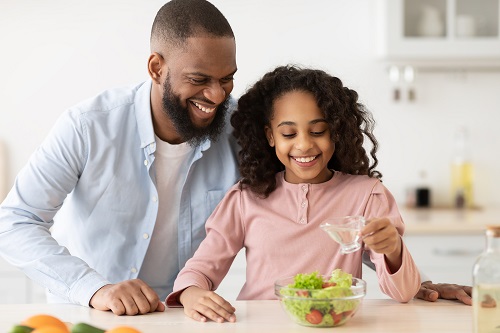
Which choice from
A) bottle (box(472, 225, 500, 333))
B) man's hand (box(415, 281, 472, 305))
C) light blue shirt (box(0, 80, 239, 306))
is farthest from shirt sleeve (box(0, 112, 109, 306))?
bottle (box(472, 225, 500, 333))

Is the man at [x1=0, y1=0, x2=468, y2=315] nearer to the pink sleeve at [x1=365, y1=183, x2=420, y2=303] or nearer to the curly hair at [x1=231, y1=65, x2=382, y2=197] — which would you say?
the curly hair at [x1=231, y1=65, x2=382, y2=197]

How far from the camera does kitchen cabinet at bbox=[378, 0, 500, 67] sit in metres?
3.65

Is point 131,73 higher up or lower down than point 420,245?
higher up

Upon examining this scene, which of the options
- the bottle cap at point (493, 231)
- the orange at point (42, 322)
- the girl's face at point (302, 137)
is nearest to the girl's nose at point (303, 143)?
the girl's face at point (302, 137)

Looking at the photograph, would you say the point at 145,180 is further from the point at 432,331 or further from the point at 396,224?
the point at 432,331

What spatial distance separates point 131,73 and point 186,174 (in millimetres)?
1798

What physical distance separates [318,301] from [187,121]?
742mm

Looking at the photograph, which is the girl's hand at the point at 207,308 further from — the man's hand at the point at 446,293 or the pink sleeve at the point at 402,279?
the man's hand at the point at 446,293

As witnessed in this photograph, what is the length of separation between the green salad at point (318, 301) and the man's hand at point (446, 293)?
323mm

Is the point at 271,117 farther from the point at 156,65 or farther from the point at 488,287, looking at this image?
the point at 488,287

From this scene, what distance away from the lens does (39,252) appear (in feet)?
6.26

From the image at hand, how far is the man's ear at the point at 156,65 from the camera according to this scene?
6.93ft

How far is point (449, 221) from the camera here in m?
3.48

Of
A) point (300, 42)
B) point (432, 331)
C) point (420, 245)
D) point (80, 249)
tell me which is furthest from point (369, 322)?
point (300, 42)
